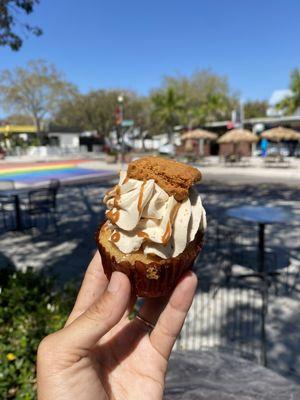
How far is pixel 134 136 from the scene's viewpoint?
5772cm

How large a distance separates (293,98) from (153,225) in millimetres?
39293

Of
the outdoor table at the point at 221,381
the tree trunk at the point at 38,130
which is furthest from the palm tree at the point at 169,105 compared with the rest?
the outdoor table at the point at 221,381

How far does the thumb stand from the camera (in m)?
1.55

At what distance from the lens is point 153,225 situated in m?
2.00

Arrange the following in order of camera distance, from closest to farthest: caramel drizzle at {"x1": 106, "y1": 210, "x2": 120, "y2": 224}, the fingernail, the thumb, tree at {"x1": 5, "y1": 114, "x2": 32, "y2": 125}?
1. the thumb
2. the fingernail
3. caramel drizzle at {"x1": 106, "y1": 210, "x2": 120, "y2": 224}
4. tree at {"x1": 5, "y1": 114, "x2": 32, "y2": 125}

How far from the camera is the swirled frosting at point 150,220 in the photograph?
76.0 inches

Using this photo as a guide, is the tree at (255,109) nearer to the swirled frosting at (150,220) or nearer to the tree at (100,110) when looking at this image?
the tree at (100,110)

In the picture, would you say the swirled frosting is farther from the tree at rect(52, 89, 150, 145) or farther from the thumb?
the tree at rect(52, 89, 150, 145)

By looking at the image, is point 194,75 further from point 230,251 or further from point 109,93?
point 230,251

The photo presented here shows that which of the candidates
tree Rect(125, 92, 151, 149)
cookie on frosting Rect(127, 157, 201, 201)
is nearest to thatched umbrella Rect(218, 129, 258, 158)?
tree Rect(125, 92, 151, 149)

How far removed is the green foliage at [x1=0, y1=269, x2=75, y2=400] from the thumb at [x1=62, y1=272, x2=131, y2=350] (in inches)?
52.7

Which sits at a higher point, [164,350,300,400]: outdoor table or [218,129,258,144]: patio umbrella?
[218,129,258,144]: patio umbrella

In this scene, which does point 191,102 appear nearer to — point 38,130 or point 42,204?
point 38,130

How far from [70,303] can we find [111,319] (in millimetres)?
2503
